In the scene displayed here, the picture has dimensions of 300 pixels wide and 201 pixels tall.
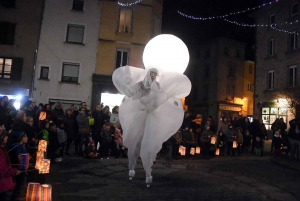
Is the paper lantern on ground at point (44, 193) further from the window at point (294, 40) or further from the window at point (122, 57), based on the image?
the window at point (294, 40)

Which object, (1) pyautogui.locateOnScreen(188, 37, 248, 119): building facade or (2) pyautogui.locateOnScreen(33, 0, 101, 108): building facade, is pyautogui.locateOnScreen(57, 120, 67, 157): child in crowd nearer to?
(2) pyautogui.locateOnScreen(33, 0, 101, 108): building facade

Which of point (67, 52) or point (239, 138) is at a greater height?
point (67, 52)

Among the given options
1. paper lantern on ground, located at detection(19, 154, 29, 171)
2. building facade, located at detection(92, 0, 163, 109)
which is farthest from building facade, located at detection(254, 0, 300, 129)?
paper lantern on ground, located at detection(19, 154, 29, 171)

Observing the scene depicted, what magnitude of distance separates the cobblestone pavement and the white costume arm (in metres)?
2.19

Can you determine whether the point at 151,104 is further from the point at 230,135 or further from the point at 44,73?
the point at 44,73

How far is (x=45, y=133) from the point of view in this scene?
8.31m

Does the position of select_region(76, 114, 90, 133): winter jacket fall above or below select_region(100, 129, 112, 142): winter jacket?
above

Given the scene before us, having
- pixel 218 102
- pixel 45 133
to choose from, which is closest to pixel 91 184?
pixel 45 133

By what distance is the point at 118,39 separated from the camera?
72.1ft

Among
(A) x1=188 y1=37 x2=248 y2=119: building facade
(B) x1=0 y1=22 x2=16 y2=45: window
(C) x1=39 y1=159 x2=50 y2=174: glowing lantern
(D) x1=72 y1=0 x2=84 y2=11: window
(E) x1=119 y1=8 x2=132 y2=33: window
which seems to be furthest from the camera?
(A) x1=188 y1=37 x2=248 y2=119: building facade

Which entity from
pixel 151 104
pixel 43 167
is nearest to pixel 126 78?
pixel 151 104

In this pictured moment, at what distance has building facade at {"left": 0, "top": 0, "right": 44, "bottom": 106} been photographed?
2038 cm

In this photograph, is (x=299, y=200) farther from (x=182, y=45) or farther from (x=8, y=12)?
(x=8, y=12)

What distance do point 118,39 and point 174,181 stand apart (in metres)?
16.4
